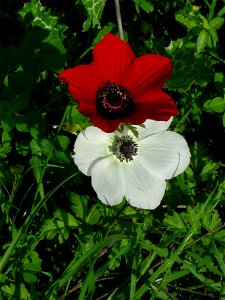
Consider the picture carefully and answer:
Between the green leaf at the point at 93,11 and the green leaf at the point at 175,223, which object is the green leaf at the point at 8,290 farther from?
the green leaf at the point at 93,11

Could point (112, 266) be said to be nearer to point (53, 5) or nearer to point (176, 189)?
point (176, 189)

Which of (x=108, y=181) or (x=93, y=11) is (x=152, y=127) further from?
(x=93, y=11)

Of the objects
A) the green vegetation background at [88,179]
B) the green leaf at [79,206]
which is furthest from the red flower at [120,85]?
the green leaf at [79,206]

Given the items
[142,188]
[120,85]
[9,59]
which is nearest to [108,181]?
[142,188]

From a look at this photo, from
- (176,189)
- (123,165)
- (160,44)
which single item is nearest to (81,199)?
(123,165)

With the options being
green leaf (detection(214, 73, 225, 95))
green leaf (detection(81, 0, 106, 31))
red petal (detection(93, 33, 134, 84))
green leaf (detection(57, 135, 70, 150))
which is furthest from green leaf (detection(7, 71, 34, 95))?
green leaf (detection(214, 73, 225, 95))

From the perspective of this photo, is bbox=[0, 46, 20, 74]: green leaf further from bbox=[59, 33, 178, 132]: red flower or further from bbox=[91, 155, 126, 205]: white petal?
bbox=[91, 155, 126, 205]: white petal
